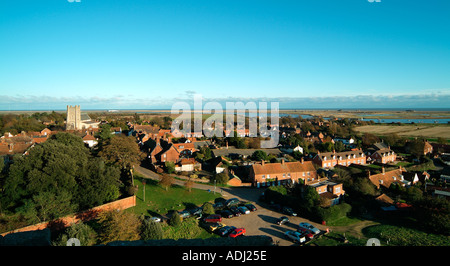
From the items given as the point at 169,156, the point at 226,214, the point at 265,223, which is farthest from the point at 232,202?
the point at 169,156

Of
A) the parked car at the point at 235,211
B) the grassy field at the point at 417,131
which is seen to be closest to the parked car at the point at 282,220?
the parked car at the point at 235,211

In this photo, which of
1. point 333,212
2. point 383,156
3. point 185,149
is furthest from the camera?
point 383,156

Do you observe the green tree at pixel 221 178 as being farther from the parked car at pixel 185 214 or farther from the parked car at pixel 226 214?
the parked car at pixel 185 214

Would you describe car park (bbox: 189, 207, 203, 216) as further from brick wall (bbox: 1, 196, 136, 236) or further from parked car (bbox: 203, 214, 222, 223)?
brick wall (bbox: 1, 196, 136, 236)

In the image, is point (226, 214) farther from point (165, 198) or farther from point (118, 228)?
point (118, 228)

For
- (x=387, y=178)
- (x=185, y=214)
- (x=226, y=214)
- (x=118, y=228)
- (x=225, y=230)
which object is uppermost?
(x=118, y=228)

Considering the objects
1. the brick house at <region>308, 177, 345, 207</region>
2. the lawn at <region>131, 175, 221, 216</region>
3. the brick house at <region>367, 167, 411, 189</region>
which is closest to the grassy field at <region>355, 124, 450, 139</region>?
the brick house at <region>367, 167, 411, 189</region>

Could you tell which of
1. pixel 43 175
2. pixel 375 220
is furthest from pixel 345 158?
pixel 43 175
